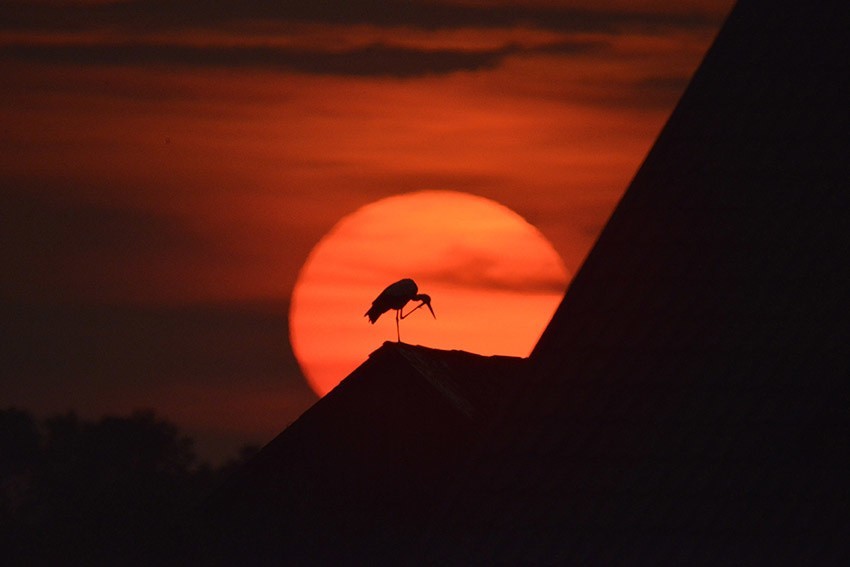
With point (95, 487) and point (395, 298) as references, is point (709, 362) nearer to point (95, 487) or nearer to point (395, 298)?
point (395, 298)

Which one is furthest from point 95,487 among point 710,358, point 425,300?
point 710,358

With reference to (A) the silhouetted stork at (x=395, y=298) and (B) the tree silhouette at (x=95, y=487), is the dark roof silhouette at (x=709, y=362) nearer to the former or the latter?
(A) the silhouetted stork at (x=395, y=298)

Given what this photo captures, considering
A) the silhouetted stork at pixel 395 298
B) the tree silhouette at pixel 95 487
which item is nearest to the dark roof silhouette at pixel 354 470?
the silhouetted stork at pixel 395 298

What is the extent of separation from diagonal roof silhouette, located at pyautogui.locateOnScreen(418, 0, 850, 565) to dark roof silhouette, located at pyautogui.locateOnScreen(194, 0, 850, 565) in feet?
0.07

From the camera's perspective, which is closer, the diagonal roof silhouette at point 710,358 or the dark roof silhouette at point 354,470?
the diagonal roof silhouette at point 710,358

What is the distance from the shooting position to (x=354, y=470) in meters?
26.6

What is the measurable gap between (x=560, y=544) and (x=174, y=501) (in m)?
47.2

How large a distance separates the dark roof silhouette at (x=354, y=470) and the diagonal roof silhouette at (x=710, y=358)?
24.8 feet

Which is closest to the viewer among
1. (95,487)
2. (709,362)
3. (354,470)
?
(709,362)

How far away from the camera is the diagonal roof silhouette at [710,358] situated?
1780 centimetres

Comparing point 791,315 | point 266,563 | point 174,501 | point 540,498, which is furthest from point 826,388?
point 174,501

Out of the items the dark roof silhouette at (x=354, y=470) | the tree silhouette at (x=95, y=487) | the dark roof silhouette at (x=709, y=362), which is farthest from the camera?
the tree silhouette at (x=95, y=487)

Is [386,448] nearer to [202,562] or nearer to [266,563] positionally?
[266,563]

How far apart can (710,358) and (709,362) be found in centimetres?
5
